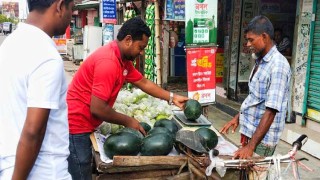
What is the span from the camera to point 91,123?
3051 mm

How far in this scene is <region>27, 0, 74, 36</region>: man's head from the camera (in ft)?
5.65

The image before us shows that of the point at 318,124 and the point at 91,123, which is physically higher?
the point at 91,123

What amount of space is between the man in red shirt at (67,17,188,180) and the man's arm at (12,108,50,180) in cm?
111

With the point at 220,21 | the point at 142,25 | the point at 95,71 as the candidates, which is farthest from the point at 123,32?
the point at 220,21

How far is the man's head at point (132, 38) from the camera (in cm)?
293

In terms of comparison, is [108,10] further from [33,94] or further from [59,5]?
[33,94]

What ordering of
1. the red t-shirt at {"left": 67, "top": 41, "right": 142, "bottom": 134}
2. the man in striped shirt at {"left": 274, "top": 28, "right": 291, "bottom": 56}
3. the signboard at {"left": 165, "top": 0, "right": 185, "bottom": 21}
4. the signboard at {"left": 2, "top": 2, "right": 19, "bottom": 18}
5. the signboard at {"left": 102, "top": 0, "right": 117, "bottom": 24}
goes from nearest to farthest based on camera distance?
1. the red t-shirt at {"left": 67, "top": 41, "right": 142, "bottom": 134}
2. the signboard at {"left": 165, "top": 0, "right": 185, "bottom": 21}
3. the man in striped shirt at {"left": 274, "top": 28, "right": 291, "bottom": 56}
4. the signboard at {"left": 102, "top": 0, "right": 117, "bottom": 24}
5. the signboard at {"left": 2, "top": 2, "right": 19, "bottom": 18}

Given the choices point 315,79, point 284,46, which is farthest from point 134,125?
point 284,46

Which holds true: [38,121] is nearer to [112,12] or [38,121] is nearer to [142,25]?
[142,25]

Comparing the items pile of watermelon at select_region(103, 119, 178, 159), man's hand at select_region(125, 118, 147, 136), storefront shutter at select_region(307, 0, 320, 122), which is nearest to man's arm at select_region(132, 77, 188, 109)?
man's hand at select_region(125, 118, 147, 136)

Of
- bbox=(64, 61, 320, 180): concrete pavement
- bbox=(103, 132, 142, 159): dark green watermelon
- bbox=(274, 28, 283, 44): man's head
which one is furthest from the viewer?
bbox=(274, 28, 283, 44): man's head

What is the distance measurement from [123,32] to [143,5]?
28.5 feet

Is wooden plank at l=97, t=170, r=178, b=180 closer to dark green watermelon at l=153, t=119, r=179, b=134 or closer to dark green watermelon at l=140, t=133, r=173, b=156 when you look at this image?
dark green watermelon at l=140, t=133, r=173, b=156

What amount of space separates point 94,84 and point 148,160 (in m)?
0.70
